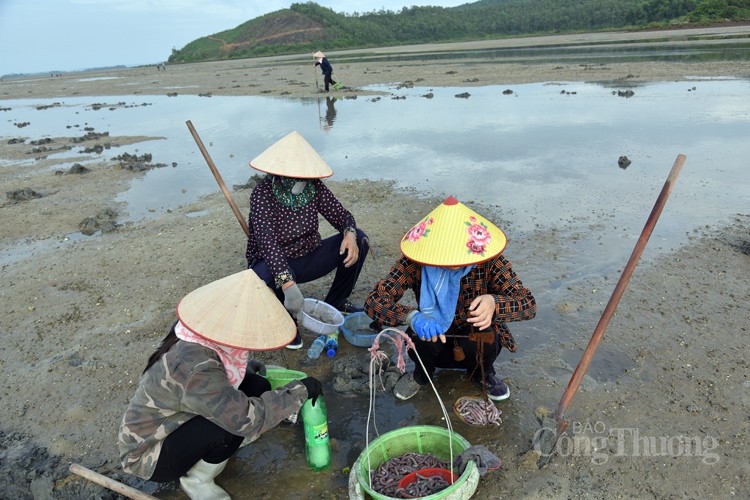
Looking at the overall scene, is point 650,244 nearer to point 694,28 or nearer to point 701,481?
A: point 701,481

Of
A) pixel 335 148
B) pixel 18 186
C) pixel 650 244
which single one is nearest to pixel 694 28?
pixel 335 148

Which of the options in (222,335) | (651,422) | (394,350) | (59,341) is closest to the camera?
(222,335)

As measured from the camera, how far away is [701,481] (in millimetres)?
2570

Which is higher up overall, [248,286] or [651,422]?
[248,286]

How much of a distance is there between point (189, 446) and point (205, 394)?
0.39 m

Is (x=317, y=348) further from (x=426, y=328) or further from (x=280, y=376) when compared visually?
(x=426, y=328)

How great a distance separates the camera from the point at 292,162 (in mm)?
3873

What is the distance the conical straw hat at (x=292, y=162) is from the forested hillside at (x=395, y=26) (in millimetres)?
66602

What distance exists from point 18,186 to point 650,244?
1136cm

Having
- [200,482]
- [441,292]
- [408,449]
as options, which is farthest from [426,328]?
[200,482]

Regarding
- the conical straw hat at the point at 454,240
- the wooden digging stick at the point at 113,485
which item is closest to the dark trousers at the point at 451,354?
the conical straw hat at the point at 454,240

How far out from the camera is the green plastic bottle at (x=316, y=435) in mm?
2738

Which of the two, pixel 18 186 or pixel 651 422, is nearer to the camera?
pixel 651 422

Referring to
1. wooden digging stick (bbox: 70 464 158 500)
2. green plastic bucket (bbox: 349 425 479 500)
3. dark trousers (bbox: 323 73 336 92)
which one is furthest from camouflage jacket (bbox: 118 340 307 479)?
dark trousers (bbox: 323 73 336 92)
